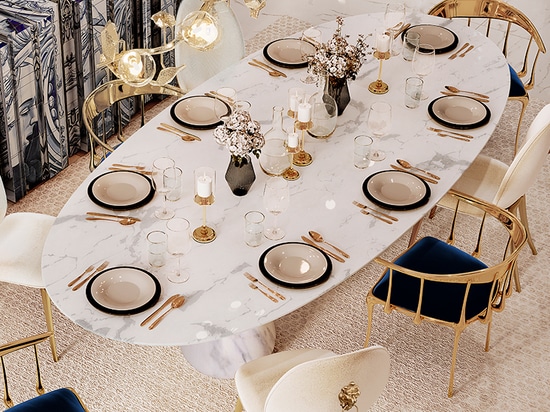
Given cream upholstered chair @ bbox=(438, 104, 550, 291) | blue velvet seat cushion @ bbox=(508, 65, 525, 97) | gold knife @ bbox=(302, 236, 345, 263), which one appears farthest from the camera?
blue velvet seat cushion @ bbox=(508, 65, 525, 97)

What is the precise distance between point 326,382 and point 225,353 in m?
1.08

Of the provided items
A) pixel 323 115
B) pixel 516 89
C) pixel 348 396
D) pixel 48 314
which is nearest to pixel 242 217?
pixel 323 115

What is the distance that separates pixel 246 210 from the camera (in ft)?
10.1

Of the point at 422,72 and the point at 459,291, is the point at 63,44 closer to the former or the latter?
the point at 422,72

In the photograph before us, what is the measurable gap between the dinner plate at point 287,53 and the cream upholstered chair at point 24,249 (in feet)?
4.25

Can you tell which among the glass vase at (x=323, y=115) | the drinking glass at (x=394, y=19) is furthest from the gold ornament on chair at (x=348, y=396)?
the drinking glass at (x=394, y=19)

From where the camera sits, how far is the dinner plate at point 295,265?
2803mm

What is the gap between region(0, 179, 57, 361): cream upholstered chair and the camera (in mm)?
3236

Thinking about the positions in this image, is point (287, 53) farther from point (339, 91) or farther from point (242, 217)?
point (242, 217)

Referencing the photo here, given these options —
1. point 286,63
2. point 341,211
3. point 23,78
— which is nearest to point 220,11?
point 286,63

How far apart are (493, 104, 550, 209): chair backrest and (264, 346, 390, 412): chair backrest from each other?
52.3 inches

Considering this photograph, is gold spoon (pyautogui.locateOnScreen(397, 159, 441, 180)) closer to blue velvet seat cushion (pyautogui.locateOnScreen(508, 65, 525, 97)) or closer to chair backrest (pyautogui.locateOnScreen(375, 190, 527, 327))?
chair backrest (pyautogui.locateOnScreen(375, 190, 527, 327))

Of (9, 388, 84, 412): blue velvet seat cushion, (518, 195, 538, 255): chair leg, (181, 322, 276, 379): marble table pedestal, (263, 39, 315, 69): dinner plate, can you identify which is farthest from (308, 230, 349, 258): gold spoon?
(518, 195, 538, 255): chair leg

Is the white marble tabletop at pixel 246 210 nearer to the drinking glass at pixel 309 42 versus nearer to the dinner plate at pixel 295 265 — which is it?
the dinner plate at pixel 295 265
